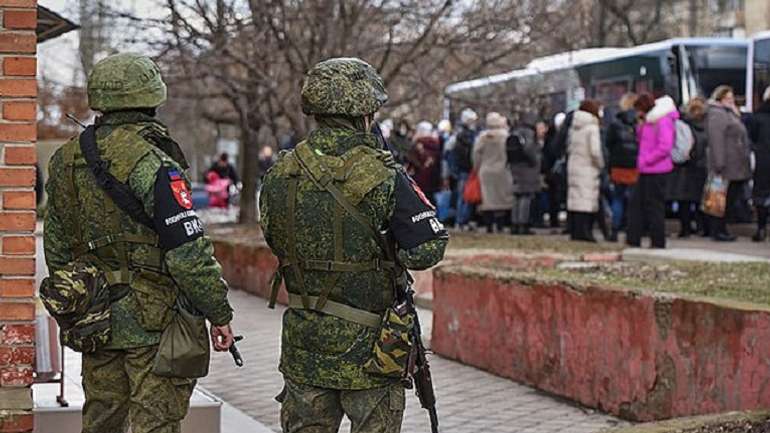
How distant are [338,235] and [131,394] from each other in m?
0.93

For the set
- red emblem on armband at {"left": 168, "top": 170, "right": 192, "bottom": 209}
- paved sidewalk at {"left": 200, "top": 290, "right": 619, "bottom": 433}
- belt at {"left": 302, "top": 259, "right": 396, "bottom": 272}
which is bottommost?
paved sidewalk at {"left": 200, "top": 290, "right": 619, "bottom": 433}

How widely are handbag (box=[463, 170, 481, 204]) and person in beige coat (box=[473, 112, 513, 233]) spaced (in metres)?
0.21

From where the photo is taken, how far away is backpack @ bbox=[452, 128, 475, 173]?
21830 mm

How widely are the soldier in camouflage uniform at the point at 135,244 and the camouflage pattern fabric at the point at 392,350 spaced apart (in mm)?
516

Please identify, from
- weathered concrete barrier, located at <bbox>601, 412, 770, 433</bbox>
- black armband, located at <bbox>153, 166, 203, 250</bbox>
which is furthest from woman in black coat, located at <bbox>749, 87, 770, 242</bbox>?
black armband, located at <bbox>153, 166, 203, 250</bbox>

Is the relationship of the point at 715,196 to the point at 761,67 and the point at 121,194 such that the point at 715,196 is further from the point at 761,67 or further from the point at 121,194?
the point at 121,194

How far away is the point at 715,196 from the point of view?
18.3 meters

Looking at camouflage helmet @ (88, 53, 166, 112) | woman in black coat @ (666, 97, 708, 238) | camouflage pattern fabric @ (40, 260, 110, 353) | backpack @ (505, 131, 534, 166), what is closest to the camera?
camouflage pattern fabric @ (40, 260, 110, 353)

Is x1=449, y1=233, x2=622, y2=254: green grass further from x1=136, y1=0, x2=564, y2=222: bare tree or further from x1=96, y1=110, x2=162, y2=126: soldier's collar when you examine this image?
x1=96, y1=110, x2=162, y2=126: soldier's collar

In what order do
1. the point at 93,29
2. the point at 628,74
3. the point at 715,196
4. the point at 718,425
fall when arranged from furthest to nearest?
the point at 628,74 < the point at 93,29 < the point at 715,196 < the point at 718,425

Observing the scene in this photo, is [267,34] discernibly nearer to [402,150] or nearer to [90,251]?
[402,150]

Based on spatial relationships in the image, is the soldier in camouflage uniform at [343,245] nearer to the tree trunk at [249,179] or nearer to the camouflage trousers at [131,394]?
the camouflage trousers at [131,394]

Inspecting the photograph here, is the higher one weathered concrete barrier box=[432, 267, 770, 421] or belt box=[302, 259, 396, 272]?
belt box=[302, 259, 396, 272]

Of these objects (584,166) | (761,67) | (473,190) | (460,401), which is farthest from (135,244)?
(761,67)
